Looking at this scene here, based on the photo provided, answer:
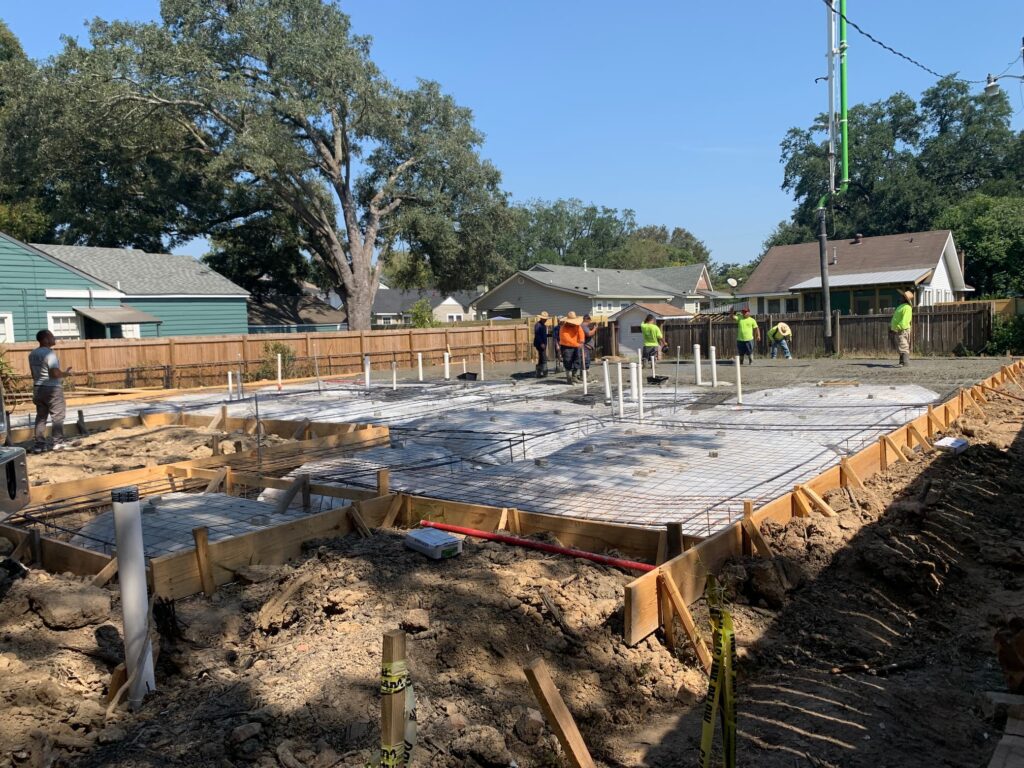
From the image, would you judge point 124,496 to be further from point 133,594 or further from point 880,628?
point 880,628

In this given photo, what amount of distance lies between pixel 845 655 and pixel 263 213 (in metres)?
36.2

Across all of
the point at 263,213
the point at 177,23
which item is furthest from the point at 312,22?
the point at 263,213

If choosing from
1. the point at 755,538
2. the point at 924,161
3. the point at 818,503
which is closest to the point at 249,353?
the point at 818,503

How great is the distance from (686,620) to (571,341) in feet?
42.6

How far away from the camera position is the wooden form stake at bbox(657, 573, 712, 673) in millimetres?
4078

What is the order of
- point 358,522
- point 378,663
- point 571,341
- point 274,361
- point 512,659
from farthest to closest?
point 274,361, point 571,341, point 358,522, point 512,659, point 378,663

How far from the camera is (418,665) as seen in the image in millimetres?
3740

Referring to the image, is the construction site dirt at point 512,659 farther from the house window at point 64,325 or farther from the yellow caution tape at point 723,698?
the house window at point 64,325

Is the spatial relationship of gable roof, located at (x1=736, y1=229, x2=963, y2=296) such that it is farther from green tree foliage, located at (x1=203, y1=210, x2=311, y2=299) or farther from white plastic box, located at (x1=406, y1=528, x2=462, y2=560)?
white plastic box, located at (x1=406, y1=528, x2=462, y2=560)

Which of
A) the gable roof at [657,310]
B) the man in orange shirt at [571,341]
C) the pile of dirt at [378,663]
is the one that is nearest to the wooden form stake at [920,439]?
the pile of dirt at [378,663]

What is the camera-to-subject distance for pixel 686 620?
410cm

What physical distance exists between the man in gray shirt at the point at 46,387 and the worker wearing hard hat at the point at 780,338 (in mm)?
18173

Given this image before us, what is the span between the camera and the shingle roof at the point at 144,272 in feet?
84.0

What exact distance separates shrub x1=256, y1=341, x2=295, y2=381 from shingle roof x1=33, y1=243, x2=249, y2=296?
5386mm
